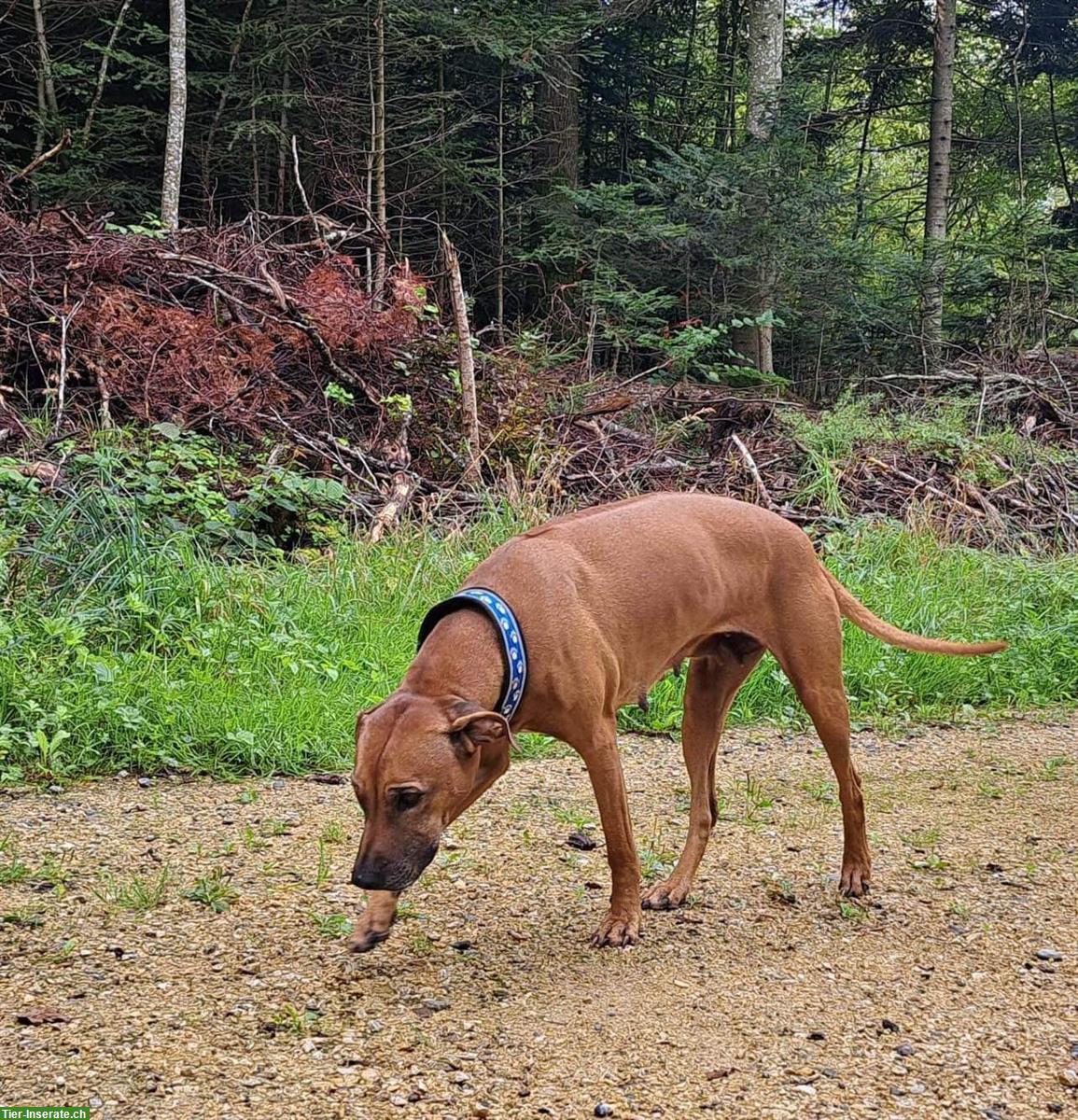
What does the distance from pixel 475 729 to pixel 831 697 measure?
1480 mm

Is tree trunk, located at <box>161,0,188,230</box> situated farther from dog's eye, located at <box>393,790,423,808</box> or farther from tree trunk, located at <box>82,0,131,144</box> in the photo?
dog's eye, located at <box>393,790,423,808</box>

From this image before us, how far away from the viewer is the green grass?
4.96m

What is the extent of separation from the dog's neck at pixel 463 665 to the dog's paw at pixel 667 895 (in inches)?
43.6

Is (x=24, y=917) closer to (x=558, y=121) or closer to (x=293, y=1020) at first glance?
(x=293, y=1020)

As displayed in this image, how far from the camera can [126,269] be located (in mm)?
9078

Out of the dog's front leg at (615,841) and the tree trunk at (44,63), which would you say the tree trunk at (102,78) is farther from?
the dog's front leg at (615,841)

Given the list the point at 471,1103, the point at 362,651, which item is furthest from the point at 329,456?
the point at 471,1103

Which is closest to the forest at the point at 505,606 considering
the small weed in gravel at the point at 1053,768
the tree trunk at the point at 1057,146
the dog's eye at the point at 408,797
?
the dog's eye at the point at 408,797

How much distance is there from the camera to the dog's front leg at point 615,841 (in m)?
3.32

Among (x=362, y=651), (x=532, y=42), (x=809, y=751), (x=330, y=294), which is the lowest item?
(x=809, y=751)

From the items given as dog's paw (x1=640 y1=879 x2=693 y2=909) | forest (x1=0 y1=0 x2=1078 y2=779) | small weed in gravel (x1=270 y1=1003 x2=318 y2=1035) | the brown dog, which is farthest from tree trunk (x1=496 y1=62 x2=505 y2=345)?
Result: small weed in gravel (x1=270 y1=1003 x2=318 y2=1035)

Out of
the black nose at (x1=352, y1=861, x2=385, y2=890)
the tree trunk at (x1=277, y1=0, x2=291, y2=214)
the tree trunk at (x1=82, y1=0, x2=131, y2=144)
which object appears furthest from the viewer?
the tree trunk at (x1=277, y1=0, x2=291, y2=214)

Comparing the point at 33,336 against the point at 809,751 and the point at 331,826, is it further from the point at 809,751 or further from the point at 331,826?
the point at 809,751

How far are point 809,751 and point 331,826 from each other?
2.55 m
